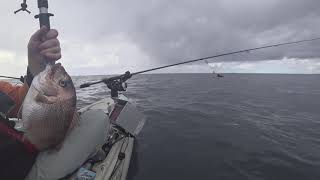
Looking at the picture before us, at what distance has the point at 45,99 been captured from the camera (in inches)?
82.0

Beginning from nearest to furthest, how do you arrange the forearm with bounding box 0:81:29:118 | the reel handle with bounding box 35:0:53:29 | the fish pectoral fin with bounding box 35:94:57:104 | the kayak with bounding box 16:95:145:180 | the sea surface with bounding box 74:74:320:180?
the fish pectoral fin with bounding box 35:94:57:104, the reel handle with bounding box 35:0:53:29, the kayak with bounding box 16:95:145:180, the forearm with bounding box 0:81:29:118, the sea surface with bounding box 74:74:320:180

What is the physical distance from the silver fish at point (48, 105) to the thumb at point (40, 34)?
1.46 ft

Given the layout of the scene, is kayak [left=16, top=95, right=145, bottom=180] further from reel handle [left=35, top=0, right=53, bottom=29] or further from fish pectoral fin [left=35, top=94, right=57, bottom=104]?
reel handle [left=35, top=0, right=53, bottom=29]

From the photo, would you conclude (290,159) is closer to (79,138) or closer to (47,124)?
(79,138)

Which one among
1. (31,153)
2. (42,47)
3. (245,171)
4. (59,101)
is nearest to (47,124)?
(59,101)

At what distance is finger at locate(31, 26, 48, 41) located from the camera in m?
2.34

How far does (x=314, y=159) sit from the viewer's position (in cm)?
805

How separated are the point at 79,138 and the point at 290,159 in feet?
24.4

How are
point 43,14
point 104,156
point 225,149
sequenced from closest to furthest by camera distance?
point 43,14 < point 104,156 < point 225,149

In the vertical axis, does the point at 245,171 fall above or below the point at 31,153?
below

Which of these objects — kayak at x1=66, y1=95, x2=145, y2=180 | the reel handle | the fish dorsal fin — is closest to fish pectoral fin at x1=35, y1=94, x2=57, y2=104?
the fish dorsal fin

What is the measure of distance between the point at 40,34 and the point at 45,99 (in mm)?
745

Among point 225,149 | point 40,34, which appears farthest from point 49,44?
point 225,149

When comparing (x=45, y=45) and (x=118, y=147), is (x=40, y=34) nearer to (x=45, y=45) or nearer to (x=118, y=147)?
(x=45, y=45)
